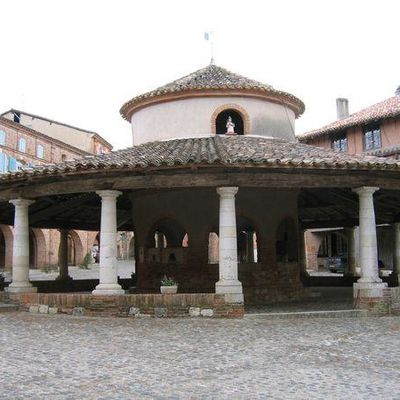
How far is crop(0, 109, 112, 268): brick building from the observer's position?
4231 centimetres

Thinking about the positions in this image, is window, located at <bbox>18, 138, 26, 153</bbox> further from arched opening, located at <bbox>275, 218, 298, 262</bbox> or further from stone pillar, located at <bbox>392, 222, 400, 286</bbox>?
stone pillar, located at <bbox>392, 222, 400, 286</bbox>

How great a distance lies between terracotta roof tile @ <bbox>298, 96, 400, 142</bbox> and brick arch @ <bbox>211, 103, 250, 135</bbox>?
20.6 m

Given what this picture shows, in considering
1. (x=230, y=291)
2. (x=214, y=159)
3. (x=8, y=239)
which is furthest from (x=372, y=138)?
(x=214, y=159)

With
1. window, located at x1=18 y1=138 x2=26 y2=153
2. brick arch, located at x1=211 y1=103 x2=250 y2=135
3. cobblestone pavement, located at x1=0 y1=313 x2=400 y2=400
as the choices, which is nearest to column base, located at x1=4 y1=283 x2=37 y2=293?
cobblestone pavement, located at x1=0 y1=313 x2=400 y2=400

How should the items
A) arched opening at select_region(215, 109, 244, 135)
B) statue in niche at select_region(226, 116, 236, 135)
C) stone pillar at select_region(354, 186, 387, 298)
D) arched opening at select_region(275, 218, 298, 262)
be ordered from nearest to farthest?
stone pillar at select_region(354, 186, 387, 298), statue in niche at select_region(226, 116, 236, 135), arched opening at select_region(215, 109, 244, 135), arched opening at select_region(275, 218, 298, 262)

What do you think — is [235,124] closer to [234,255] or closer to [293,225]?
[293,225]

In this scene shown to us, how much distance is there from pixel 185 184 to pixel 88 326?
3860 millimetres

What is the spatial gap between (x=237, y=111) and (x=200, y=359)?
383 inches

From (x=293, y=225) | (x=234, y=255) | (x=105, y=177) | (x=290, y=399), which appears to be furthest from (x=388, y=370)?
(x=293, y=225)

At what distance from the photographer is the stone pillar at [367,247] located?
13320 mm

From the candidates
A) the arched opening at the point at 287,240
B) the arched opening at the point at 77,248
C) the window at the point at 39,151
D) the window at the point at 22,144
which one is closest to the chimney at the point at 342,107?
the arched opening at the point at 77,248

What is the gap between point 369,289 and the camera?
13180mm

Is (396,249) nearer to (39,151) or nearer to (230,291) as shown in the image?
(230,291)

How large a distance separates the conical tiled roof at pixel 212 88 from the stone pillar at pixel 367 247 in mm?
4555
